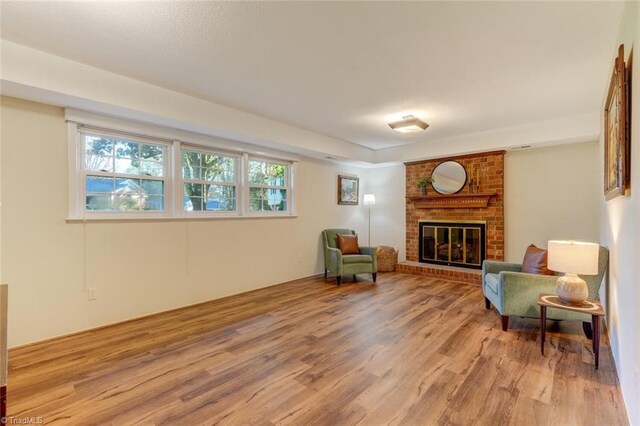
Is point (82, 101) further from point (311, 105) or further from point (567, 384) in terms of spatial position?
point (567, 384)

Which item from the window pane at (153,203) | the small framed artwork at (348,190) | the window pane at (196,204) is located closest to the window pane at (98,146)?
the window pane at (153,203)

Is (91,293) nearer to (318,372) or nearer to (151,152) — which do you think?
(151,152)

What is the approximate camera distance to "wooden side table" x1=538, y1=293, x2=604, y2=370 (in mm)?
2207

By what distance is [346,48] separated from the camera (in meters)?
2.27

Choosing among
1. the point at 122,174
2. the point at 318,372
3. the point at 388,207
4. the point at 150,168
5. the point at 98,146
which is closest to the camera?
the point at 318,372

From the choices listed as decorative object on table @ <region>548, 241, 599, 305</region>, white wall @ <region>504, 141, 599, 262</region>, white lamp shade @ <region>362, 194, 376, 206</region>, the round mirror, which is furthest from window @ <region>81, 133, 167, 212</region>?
white wall @ <region>504, 141, 599, 262</region>

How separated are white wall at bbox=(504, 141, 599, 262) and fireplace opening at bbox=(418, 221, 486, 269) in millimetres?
424

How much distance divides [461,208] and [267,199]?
338cm

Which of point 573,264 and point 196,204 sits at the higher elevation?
point 196,204

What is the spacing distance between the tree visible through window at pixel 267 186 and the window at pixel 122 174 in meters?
1.31

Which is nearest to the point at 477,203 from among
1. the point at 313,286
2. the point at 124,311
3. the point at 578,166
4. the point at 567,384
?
the point at 578,166

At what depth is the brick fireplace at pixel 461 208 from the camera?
4879 millimetres

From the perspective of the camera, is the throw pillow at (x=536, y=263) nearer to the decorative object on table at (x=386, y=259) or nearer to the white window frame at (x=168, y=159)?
the decorative object on table at (x=386, y=259)

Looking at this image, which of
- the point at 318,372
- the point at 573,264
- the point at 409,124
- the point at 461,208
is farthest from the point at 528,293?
the point at 461,208
